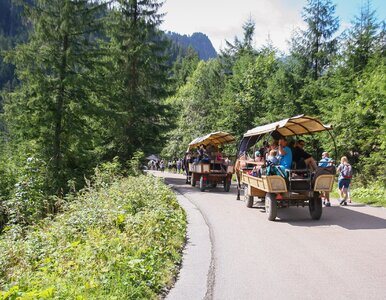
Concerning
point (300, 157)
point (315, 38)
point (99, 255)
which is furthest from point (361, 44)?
Answer: point (99, 255)

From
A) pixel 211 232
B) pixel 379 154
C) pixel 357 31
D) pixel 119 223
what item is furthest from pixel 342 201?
pixel 357 31

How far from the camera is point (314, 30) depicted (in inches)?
1075

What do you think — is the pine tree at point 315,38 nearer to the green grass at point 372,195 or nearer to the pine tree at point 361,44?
the pine tree at point 361,44

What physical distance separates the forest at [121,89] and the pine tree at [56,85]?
0.18 ft

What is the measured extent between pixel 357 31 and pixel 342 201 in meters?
13.4

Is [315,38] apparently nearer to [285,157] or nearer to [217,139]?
[217,139]

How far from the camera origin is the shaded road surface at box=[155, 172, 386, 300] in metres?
5.11

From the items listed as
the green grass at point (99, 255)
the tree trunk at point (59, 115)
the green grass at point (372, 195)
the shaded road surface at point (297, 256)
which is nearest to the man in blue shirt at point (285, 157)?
the shaded road surface at point (297, 256)

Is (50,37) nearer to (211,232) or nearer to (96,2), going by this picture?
(96,2)

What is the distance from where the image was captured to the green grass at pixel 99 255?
4.51 meters

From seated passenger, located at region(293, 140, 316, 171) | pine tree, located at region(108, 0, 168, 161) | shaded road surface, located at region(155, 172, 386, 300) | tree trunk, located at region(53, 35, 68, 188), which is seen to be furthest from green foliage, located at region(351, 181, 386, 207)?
tree trunk, located at region(53, 35, 68, 188)

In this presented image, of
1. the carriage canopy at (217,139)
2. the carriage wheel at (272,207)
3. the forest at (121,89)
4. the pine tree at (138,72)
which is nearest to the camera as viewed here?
the carriage wheel at (272,207)

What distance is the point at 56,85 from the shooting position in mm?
19688

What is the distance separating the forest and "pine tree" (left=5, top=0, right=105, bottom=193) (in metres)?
0.05
